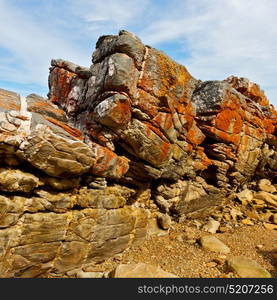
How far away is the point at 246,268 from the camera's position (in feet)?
36.1

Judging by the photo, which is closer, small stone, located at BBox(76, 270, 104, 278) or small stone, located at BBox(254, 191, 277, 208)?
small stone, located at BBox(76, 270, 104, 278)

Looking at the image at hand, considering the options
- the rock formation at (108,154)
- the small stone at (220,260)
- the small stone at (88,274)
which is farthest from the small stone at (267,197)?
the small stone at (88,274)

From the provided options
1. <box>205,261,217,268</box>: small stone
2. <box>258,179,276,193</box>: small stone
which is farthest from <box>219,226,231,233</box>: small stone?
<box>258,179,276,193</box>: small stone

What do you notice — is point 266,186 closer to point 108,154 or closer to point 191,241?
point 191,241

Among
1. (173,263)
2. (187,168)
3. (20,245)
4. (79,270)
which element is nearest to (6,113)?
(20,245)

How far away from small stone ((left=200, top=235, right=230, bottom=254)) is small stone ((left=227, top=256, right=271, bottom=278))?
5.43ft

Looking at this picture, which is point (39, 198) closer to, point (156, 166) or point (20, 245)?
point (20, 245)

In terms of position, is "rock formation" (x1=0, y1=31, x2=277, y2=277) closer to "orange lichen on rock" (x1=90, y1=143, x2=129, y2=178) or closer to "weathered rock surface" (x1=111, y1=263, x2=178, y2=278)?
"orange lichen on rock" (x1=90, y1=143, x2=129, y2=178)

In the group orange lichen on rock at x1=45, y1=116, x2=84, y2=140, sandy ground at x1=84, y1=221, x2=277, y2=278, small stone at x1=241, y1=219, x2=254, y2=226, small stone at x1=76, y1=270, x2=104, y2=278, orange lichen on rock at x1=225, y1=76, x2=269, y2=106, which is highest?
orange lichen on rock at x1=225, y1=76, x2=269, y2=106

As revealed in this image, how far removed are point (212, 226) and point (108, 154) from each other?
413 inches

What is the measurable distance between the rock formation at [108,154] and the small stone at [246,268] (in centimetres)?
583

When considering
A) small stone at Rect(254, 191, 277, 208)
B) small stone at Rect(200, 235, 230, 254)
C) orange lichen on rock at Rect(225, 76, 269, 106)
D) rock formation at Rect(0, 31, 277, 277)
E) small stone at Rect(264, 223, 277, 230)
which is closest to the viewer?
rock formation at Rect(0, 31, 277, 277)

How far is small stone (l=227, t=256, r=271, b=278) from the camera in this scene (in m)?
10.5

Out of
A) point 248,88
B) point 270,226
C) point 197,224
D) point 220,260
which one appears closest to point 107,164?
point 220,260
